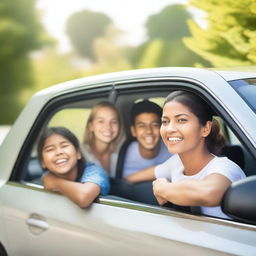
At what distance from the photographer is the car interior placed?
3.11 metres

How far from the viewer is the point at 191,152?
8.53ft

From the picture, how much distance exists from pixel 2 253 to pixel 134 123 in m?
1.02

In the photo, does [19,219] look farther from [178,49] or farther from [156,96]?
[178,49]

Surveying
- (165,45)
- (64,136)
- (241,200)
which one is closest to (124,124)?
(64,136)

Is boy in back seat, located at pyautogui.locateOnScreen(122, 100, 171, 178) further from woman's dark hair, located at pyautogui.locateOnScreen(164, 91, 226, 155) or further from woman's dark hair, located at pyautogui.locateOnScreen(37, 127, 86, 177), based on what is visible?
woman's dark hair, located at pyautogui.locateOnScreen(164, 91, 226, 155)

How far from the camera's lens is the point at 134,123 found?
140 inches

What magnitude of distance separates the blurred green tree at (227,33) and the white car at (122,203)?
13.6ft

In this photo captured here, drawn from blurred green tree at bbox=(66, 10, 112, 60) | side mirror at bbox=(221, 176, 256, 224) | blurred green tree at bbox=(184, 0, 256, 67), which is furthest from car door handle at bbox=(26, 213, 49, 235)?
blurred green tree at bbox=(66, 10, 112, 60)

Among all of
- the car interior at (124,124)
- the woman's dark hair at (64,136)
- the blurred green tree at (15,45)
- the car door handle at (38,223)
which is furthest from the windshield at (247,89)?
the blurred green tree at (15,45)

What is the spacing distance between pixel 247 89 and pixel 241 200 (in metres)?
0.61

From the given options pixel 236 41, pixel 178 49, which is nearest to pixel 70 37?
pixel 178 49

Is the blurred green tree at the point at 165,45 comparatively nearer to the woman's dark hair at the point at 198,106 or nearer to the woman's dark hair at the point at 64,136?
the woman's dark hair at the point at 64,136

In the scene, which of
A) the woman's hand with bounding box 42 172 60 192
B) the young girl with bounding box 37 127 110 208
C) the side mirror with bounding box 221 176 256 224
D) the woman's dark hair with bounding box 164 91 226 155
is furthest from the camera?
the woman's hand with bounding box 42 172 60 192

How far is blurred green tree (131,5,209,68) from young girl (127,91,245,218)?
2763 centimetres
